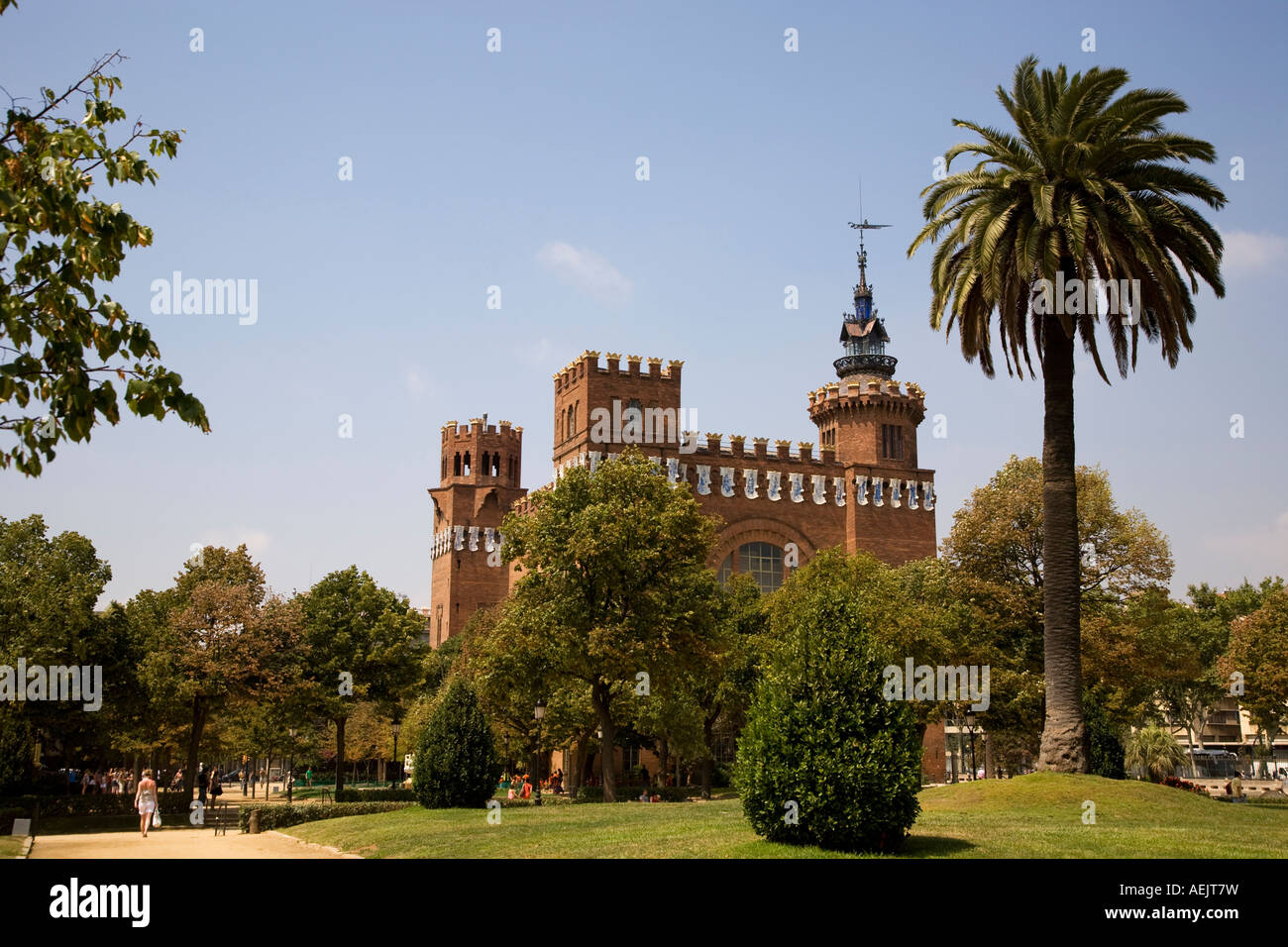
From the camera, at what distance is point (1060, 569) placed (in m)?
26.5

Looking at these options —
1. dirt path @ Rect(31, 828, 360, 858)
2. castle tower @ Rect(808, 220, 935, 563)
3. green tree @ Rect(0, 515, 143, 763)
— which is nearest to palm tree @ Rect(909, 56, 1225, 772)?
dirt path @ Rect(31, 828, 360, 858)

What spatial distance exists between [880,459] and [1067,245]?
42.6 meters

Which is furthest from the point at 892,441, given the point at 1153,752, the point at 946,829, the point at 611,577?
the point at 946,829

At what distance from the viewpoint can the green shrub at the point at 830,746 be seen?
52.3 ft

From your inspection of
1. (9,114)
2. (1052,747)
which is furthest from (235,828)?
(9,114)

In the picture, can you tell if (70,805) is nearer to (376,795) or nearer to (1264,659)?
(376,795)

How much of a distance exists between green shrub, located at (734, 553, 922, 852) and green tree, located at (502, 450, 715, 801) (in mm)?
15142

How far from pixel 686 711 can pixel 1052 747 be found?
18.6 meters

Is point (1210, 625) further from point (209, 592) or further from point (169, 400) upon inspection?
point (169, 400)

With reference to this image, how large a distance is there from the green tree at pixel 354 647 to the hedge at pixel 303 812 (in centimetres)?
1174

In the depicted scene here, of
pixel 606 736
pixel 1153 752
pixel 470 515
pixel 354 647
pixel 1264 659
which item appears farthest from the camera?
pixel 470 515

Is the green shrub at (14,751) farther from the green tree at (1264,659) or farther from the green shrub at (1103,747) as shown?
the green tree at (1264,659)

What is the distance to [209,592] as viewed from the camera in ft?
132
